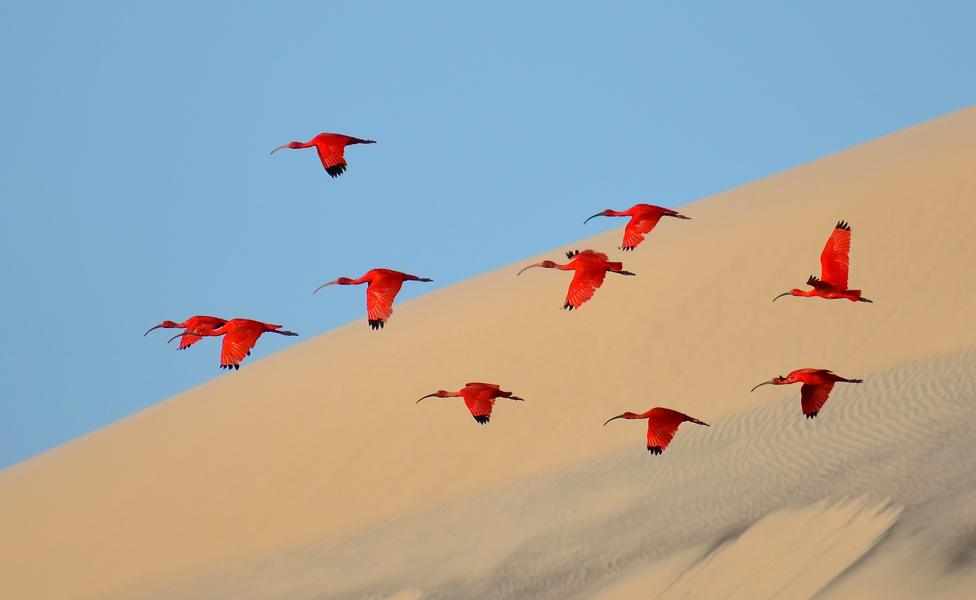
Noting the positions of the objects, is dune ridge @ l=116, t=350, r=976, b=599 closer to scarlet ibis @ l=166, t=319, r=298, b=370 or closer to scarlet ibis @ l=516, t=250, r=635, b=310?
scarlet ibis @ l=516, t=250, r=635, b=310

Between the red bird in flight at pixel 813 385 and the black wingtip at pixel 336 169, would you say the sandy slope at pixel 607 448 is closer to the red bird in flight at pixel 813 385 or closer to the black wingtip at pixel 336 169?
the red bird in flight at pixel 813 385

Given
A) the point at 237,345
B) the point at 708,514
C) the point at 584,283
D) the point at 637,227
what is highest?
the point at 637,227

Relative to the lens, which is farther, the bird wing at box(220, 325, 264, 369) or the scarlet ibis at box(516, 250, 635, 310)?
the scarlet ibis at box(516, 250, 635, 310)

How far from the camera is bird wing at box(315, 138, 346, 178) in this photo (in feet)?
48.0

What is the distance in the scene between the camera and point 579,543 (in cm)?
2067

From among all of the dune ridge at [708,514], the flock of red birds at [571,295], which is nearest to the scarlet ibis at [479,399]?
the flock of red birds at [571,295]

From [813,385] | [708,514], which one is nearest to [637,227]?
[813,385]

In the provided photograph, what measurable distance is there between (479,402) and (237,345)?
241cm

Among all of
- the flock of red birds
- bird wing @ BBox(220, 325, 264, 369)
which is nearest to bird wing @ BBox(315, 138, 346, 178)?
the flock of red birds

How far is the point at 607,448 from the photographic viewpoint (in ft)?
77.0

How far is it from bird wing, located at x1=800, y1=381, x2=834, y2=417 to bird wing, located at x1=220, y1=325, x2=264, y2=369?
4.66 meters

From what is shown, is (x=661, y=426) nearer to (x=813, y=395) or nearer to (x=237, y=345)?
(x=813, y=395)

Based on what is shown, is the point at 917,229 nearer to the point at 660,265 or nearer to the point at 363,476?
the point at 660,265

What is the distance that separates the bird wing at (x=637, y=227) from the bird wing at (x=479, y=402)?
178 cm
